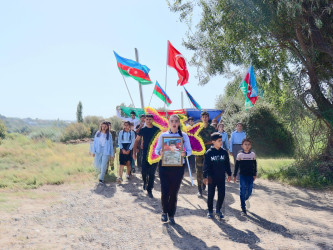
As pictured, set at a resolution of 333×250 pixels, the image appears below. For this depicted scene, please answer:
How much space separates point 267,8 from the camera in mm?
9406

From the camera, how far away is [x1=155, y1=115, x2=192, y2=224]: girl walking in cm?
546

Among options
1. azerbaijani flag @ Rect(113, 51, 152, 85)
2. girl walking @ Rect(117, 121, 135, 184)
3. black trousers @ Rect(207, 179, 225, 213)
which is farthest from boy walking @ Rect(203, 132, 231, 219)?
azerbaijani flag @ Rect(113, 51, 152, 85)

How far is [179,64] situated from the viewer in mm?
11617

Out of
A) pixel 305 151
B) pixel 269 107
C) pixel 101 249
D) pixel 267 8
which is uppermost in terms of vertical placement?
pixel 267 8

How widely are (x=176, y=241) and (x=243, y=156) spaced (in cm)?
242

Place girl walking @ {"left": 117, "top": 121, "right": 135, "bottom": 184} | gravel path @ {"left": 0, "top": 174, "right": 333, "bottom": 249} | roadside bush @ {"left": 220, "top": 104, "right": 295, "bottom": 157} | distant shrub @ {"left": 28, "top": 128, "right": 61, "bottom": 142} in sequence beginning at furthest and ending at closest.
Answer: distant shrub @ {"left": 28, "top": 128, "right": 61, "bottom": 142} < roadside bush @ {"left": 220, "top": 104, "right": 295, "bottom": 157} < girl walking @ {"left": 117, "top": 121, "right": 135, "bottom": 184} < gravel path @ {"left": 0, "top": 174, "right": 333, "bottom": 249}

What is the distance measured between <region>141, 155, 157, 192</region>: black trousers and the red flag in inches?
175

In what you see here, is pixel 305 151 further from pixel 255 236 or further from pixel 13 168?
pixel 13 168

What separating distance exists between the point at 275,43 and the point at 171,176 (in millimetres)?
8158

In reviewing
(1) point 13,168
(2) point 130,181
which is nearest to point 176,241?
(2) point 130,181

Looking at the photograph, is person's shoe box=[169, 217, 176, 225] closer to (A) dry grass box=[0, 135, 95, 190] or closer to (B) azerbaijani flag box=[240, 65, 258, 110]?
(A) dry grass box=[0, 135, 95, 190]

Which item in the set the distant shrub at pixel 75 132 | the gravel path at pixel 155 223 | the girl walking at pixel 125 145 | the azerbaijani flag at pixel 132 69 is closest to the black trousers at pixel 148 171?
the gravel path at pixel 155 223

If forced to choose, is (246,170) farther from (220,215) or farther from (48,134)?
(48,134)


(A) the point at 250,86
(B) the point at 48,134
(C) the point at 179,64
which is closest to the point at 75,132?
(B) the point at 48,134
